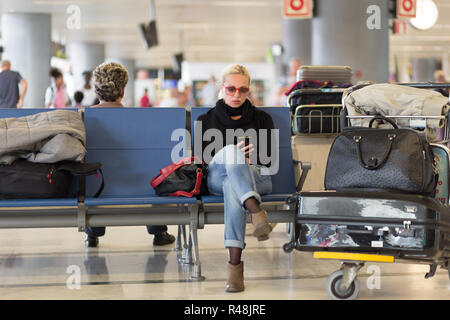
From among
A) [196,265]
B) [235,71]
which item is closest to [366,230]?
[196,265]

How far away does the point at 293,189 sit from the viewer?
4.64 meters

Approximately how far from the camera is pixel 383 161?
3.61m

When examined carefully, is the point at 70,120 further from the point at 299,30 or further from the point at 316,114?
the point at 299,30

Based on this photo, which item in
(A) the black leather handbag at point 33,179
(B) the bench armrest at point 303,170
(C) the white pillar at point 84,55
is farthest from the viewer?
(C) the white pillar at point 84,55

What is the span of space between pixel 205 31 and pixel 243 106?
2248cm

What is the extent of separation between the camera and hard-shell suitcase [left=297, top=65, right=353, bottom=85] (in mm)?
5605

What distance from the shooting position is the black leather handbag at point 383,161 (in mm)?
3572

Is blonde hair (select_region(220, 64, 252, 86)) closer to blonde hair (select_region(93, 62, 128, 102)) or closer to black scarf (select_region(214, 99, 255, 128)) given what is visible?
black scarf (select_region(214, 99, 255, 128))

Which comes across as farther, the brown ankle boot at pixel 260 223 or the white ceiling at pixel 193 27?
the white ceiling at pixel 193 27

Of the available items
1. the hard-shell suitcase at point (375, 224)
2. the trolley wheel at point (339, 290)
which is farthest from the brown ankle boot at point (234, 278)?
the trolley wheel at point (339, 290)

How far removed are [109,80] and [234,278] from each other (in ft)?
5.62

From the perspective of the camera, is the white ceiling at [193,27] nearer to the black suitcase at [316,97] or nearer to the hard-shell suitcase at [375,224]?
the black suitcase at [316,97]
